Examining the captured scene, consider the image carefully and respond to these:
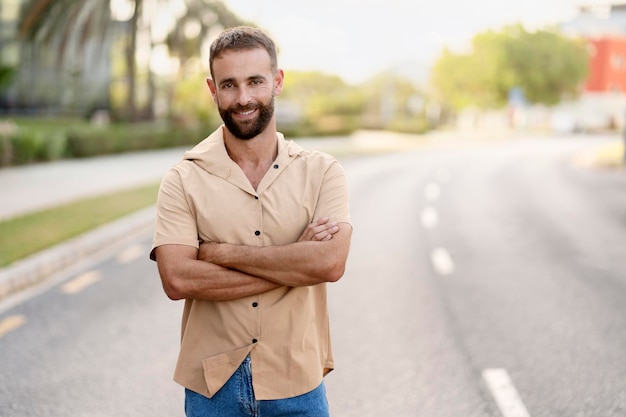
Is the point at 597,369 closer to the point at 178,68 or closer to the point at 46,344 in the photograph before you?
the point at 46,344

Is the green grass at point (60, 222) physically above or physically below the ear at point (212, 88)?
below

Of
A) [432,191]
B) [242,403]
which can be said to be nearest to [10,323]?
[242,403]

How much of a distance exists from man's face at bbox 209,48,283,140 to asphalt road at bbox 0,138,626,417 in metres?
2.44

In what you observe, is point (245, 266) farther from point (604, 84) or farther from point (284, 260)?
point (604, 84)

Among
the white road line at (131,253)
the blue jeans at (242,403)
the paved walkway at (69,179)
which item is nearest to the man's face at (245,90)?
the blue jeans at (242,403)

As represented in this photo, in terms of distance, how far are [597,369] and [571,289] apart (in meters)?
2.88

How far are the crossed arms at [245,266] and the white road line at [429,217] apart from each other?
10.6 meters

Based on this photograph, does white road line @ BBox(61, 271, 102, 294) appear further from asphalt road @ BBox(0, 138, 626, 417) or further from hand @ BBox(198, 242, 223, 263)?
hand @ BBox(198, 242, 223, 263)

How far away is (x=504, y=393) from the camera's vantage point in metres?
5.05

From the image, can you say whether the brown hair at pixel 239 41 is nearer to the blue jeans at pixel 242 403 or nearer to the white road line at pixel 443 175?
the blue jeans at pixel 242 403

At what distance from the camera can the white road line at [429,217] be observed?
536 inches

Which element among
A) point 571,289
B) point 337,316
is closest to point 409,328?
point 337,316

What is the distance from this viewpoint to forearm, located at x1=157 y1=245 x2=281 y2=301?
281cm

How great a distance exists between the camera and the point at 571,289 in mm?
8359
